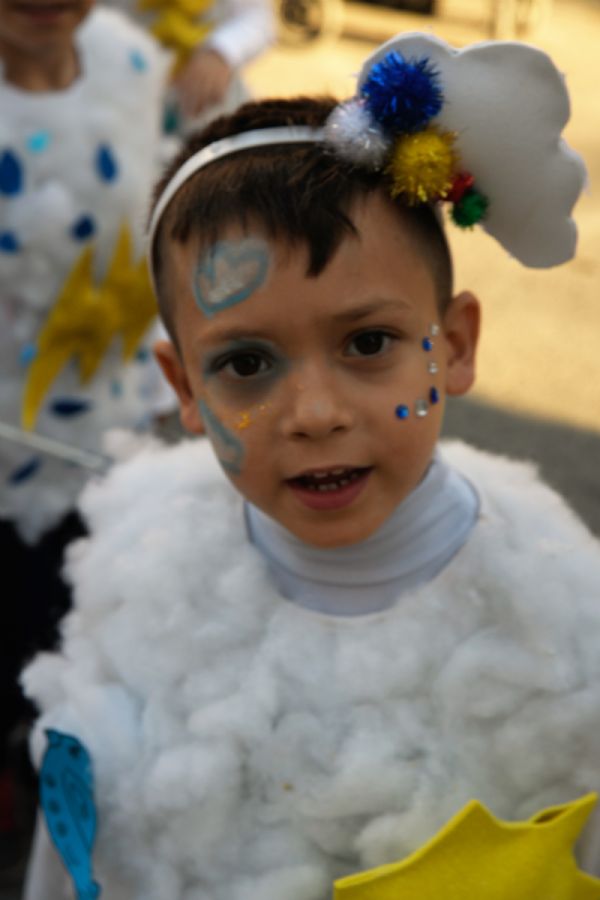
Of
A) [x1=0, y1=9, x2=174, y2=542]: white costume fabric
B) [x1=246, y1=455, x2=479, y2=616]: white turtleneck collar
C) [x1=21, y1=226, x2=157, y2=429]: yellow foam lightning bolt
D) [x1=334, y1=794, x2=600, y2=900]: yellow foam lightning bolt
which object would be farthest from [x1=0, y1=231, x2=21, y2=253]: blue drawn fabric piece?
[x1=334, y1=794, x2=600, y2=900]: yellow foam lightning bolt

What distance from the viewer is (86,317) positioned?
1954mm

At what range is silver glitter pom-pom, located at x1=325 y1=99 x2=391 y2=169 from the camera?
3.74ft

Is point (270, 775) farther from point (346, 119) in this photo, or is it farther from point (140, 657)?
point (346, 119)

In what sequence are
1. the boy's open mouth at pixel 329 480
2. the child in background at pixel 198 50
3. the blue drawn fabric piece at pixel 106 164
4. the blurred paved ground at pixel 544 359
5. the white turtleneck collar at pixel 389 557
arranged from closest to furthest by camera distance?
the boy's open mouth at pixel 329 480
the white turtleneck collar at pixel 389 557
the blue drawn fabric piece at pixel 106 164
the child in background at pixel 198 50
the blurred paved ground at pixel 544 359

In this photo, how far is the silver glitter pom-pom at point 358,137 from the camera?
1.14 m

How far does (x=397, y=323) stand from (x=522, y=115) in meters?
0.24

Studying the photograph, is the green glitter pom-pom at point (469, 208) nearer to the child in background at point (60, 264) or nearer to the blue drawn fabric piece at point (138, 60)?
the child in background at point (60, 264)

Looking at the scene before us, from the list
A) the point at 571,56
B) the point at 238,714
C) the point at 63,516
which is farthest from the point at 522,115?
the point at 571,56

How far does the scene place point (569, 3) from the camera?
7.09m

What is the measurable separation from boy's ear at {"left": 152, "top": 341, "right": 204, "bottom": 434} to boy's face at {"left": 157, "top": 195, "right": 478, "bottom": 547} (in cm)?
9

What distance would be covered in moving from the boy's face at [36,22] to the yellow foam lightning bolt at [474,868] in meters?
1.38

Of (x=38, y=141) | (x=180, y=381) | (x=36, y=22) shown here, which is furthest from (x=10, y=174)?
(x=180, y=381)

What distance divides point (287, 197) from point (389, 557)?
405 mm

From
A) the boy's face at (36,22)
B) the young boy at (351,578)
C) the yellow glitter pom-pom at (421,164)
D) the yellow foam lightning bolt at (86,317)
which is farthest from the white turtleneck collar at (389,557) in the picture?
the boy's face at (36,22)
